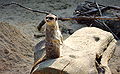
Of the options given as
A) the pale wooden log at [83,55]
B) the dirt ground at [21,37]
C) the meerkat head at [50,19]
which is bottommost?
the dirt ground at [21,37]

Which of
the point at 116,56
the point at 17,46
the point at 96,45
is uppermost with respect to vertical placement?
the point at 96,45

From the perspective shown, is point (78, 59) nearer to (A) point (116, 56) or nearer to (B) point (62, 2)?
(A) point (116, 56)

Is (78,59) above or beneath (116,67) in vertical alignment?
above

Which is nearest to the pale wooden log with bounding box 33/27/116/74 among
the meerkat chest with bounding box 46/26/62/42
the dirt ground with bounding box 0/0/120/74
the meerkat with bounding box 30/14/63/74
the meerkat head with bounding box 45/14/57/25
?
the meerkat with bounding box 30/14/63/74

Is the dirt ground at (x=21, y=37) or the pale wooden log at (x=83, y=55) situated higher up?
the pale wooden log at (x=83, y=55)

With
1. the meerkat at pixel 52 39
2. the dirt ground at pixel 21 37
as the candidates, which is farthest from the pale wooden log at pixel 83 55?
the dirt ground at pixel 21 37

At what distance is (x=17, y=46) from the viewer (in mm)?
4312

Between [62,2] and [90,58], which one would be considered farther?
[62,2]

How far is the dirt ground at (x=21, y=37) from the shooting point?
383cm

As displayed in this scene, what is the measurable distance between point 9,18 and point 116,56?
3.05m

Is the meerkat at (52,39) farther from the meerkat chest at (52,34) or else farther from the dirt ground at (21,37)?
the dirt ground at (21,37)

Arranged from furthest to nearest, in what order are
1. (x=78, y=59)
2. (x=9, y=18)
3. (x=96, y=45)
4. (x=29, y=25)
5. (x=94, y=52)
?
(x=9, y=18), (x=29, y=25), (x=96, y=45), (x=94, y=52), (x=78, y=59)

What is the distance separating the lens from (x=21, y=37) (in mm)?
4664

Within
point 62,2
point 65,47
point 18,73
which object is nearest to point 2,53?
point 18,73
